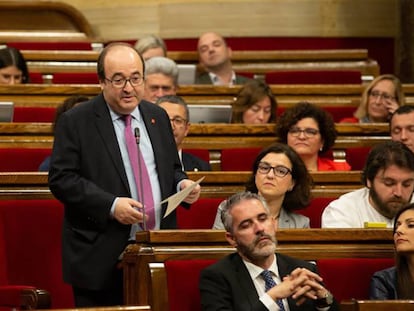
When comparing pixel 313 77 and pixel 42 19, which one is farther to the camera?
pixel 42 19

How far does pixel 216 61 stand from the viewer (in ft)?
15.8

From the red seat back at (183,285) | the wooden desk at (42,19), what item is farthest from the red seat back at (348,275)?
the wooden desk at (42,19)

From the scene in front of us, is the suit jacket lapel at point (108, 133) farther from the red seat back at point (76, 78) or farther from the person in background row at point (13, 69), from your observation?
the red seat back at point (76, 78)

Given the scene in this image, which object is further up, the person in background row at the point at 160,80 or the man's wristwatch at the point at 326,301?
the person in background row at the point at 160,80

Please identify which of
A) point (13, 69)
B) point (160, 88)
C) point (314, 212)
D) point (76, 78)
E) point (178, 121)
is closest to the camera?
point (314, 212)

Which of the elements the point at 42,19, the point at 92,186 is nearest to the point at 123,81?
the point at 92,186

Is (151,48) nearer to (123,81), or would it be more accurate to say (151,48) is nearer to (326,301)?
(123,81)

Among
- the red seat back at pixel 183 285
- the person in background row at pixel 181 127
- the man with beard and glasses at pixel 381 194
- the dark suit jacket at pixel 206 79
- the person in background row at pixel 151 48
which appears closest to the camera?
the red seat back at pixel 183 285

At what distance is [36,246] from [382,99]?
156 centimetres

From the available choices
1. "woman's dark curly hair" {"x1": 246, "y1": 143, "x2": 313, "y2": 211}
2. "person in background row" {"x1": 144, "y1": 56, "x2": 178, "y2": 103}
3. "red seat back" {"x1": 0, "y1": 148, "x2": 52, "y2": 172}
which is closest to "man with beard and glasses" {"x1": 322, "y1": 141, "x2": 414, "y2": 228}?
"woman's dark curly hair" {"x1": 246, "y1": 143, "x2": 313, "y2": 211}

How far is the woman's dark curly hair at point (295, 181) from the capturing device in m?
3.03

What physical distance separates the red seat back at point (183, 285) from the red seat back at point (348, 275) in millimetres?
284

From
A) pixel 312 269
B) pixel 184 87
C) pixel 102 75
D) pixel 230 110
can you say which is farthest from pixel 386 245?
pixel 184 87

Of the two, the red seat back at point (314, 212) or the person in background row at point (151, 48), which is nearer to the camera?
the red seat back at point (314, 212)
